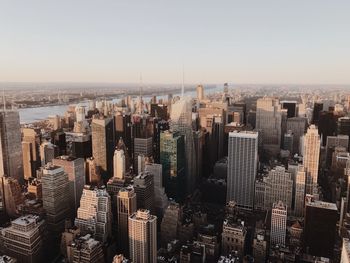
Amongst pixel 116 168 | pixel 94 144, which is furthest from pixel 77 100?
pixel 116 168

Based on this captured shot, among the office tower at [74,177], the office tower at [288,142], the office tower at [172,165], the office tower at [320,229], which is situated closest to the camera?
the office tower at [320,229]

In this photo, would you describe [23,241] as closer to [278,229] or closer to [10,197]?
[10,197]

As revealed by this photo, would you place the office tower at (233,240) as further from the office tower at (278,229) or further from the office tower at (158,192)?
the office tower at (158,192)

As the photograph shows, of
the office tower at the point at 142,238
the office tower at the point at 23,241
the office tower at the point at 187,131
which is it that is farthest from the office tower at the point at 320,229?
the office tower at the point at 23,241

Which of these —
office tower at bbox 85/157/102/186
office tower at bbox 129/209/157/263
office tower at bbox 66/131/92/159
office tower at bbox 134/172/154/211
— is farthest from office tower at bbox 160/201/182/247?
office tower at bbox 66/131/92/159

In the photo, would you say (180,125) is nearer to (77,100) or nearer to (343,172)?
(343,172)

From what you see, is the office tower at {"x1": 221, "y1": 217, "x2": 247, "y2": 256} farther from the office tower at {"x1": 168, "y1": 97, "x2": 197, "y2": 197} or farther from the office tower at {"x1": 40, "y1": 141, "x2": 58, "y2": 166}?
the office tower at {"x1": 40, "y1": 141, "x2": 58, "y2": 166}

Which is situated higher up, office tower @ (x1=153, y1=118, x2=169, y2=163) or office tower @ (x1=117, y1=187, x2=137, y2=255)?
office tower @ (x1=153, y1=118, x2=169, y2=163)
